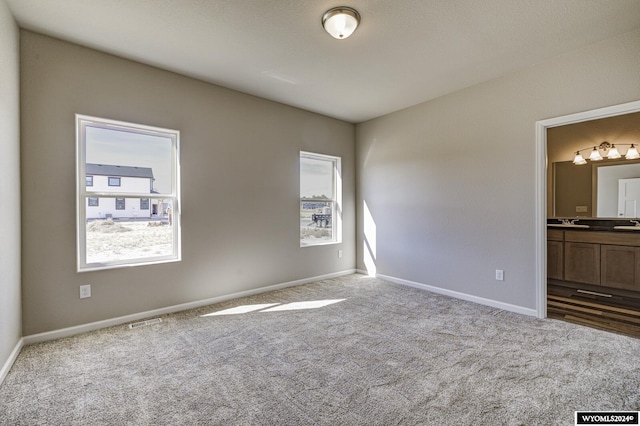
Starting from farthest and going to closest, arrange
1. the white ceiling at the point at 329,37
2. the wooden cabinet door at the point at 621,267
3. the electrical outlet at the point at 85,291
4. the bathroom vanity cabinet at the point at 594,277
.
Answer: the wooden cabinet door at the point at 621,267, the bathroom vanity cabinet at the point at 594,277, the electrical outlet at the point at 85,291, the white ceiling at the point at 329,37

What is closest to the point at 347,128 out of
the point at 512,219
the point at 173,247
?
the point at 512,219

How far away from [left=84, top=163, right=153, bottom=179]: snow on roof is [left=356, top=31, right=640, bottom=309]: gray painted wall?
11.0ft

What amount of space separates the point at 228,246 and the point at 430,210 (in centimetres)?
282

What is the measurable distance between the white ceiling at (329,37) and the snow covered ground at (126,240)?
5.73 feet

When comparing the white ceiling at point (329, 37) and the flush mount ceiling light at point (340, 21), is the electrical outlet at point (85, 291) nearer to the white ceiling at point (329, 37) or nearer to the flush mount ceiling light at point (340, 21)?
the white ceiling at point (329, 37)

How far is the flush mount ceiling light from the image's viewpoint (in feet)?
7.53

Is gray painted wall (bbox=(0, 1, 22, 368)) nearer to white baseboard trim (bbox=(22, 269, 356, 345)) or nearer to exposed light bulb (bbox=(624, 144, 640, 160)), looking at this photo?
white baseboard trim (bbox=(22, 269, 356, 345))

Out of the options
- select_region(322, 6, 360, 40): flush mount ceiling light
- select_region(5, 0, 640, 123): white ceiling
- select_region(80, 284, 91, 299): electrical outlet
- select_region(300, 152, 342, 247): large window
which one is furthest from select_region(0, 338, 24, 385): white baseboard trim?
select_region(322, 6, 360, 40): flush mount ceiling light

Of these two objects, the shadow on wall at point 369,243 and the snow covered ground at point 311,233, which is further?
the shadow on wall at point 369,243

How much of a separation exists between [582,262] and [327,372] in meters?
4.24

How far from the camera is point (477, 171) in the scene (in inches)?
148

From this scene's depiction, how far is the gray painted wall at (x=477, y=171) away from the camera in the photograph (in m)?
2.94

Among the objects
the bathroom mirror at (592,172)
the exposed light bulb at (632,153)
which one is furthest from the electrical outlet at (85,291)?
the exposed light bulb at (632,153)

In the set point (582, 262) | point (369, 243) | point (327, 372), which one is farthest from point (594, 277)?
point (327, 372)
